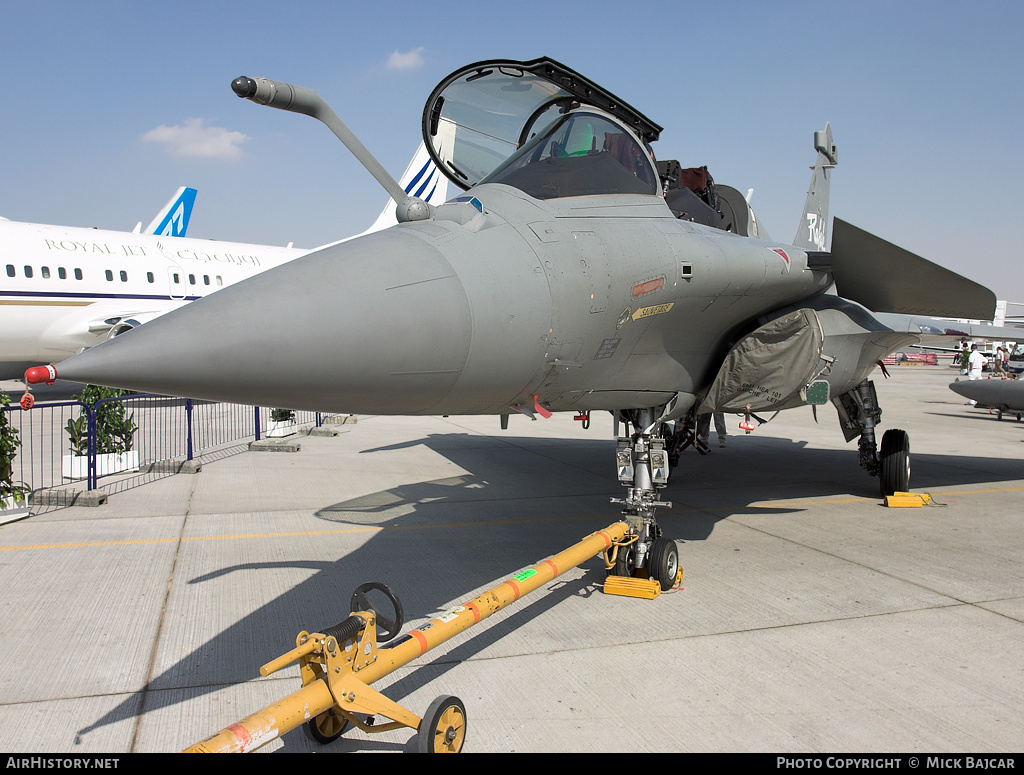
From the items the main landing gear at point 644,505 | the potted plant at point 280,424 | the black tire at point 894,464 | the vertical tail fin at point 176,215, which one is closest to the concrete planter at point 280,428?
the potted plant at point 280,424

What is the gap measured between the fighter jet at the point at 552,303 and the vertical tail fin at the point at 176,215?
29.7 meters

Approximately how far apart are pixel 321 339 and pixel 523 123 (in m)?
Result: 3.35

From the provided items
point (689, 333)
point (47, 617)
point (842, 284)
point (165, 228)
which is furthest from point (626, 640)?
point (165, 228)

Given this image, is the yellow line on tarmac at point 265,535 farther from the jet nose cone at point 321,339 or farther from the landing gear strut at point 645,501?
the jet nose cone at point 321,339

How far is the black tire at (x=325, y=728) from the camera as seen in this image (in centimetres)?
286

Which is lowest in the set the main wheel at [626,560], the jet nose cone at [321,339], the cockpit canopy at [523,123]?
the main wheel at [626,560]

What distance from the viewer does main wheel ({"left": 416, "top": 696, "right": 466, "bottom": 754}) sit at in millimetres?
2607

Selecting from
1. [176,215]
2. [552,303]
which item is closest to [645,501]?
[552,303]

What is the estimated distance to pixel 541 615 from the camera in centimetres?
433

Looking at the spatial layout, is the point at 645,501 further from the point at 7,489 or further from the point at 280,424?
the point at 280,424

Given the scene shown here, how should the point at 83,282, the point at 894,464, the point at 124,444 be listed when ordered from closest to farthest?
the point at 894,464 < the point at 124,444 < the point at 83,282

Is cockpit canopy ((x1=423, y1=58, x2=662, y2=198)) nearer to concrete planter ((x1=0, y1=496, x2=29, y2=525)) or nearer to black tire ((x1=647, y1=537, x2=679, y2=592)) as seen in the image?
black tire ((x1=647, y1=537, x2=679, y2=592))

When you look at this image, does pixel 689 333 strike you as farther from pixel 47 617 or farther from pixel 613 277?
pixel 47 617

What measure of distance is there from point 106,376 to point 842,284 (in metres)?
5.88
